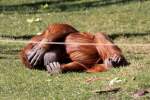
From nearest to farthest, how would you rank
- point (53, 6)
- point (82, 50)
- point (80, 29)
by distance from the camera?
point (82, 50), point (80, 29), point (53, 6)

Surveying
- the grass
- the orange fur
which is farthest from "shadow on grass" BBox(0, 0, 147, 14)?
the orange fur

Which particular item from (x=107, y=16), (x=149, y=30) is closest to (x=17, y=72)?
(x=149, y=30)

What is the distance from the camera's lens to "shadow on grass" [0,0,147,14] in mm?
17844

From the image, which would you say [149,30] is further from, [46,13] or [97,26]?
[46,13]

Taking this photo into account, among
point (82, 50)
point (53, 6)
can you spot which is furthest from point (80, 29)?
point (82, 50)

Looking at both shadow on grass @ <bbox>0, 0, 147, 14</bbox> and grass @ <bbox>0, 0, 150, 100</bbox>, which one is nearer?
grass @ <bbox>0, 0, 150, 100</bbox>

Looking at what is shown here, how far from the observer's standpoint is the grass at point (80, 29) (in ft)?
24.2

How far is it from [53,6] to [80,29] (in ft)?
12.2

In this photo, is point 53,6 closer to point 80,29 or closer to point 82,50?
point 80,29

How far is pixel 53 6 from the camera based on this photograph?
725 inches

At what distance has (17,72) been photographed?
9070 millimetres

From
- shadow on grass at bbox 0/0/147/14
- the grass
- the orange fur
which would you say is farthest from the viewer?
shadow on grass at bbox 0/0/147/14

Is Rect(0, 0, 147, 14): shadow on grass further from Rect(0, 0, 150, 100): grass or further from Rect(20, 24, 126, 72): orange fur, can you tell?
Rect(20, 24, 126, 72): orange fur

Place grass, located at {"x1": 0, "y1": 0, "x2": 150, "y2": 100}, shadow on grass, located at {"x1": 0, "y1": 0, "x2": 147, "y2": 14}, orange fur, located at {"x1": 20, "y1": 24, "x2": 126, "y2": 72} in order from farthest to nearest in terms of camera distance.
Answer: shadow on grass, located at {"x1": 0, "y1": 0, "x2": 147, "y2": 14}, orange fur, located at {"x1": 20, "y1": 24, "x2": 126, "y2": 72}, grass, located at {"x1": 0, "y1": 0, "x2": 150, "y2": 100}
